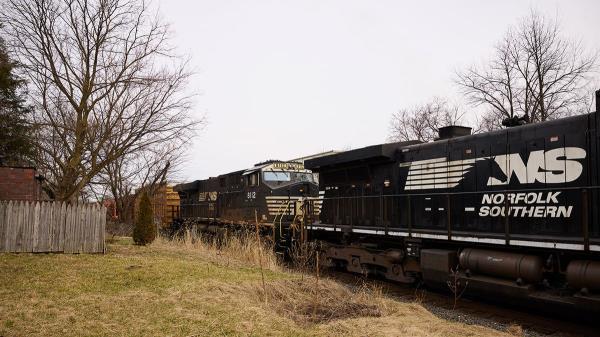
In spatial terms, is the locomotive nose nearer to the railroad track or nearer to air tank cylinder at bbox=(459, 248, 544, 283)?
the railroad track

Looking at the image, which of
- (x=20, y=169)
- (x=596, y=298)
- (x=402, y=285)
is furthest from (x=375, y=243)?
Result: (x=20, y=169)

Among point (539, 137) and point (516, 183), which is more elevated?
point (539, 137)

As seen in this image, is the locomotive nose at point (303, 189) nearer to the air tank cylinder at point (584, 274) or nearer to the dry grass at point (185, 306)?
the dry grass at point (185, 306)

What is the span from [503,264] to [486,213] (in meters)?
1.23

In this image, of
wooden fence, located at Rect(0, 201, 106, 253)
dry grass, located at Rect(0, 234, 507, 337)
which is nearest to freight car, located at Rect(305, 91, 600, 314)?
dry grass, located at Rect(0, 234, 507, 337)

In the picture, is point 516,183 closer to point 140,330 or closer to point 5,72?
point 140,330

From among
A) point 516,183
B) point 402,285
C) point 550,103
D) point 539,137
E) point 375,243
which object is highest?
point 550,103

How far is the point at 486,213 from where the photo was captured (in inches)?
354

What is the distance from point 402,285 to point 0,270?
9.17m

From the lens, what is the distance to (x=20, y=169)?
18.1 meters

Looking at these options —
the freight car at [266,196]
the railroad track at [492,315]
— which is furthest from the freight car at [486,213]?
the freight car at [266,196]

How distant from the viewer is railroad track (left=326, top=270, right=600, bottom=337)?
23.5 feet

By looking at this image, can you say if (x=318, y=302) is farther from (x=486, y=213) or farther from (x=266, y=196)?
(x=266, y=196)

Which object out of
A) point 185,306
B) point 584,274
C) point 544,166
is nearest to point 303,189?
point 544,166
